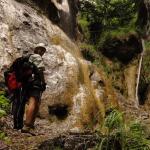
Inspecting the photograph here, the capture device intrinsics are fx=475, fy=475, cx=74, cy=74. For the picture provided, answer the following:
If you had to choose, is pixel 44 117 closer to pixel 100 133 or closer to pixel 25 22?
pixel 25 22

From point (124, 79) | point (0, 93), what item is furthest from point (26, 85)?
point (124, 79)

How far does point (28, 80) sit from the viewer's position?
8.50 meters

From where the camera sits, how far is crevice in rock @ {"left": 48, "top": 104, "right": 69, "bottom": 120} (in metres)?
11.8

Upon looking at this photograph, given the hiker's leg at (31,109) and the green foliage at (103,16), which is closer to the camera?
the hiker's leg at (31,109)

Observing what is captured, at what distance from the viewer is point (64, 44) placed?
47.8 feet

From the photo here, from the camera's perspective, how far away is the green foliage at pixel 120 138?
6.07 meters

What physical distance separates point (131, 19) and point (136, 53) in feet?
8.30

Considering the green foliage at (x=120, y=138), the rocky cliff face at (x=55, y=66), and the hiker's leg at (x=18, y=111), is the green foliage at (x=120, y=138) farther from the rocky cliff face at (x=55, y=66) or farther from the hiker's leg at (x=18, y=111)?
the rocky cliff face at (x=55, y=66)

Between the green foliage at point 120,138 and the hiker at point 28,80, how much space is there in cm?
245

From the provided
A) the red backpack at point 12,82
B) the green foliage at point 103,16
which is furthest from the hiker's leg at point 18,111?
the green foliage at point 103,16

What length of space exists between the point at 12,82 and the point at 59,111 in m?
3.66

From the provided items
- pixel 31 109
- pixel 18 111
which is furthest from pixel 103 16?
pixel 31 109

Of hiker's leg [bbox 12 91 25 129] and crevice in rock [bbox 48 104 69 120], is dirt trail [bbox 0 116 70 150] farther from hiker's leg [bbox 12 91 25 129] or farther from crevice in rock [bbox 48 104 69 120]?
crevice in rock [bbox 48 104 69 120]

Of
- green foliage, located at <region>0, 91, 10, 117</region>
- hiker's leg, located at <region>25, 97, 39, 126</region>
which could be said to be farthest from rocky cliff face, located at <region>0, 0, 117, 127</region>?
hiker's leg, located at <region>25, 97, 39, 126</region>
